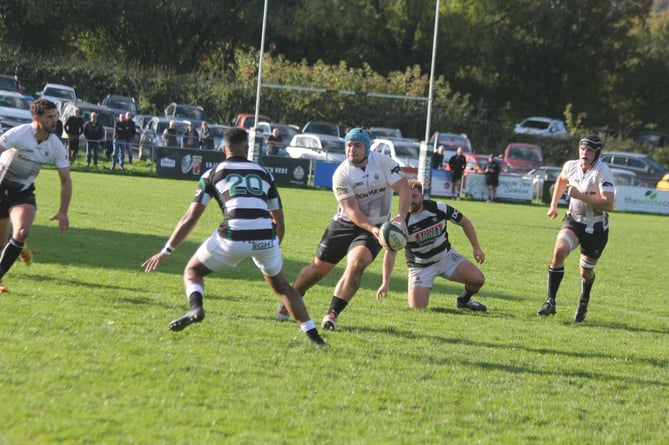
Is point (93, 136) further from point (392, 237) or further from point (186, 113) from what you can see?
point (392, 237)

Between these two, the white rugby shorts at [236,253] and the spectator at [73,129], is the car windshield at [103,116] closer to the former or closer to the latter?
the spectator at [73,129]

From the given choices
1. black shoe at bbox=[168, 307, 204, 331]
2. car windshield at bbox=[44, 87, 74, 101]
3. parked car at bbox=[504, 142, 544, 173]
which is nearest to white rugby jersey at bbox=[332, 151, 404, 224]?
black shoe at bbox=[168, 307, 204, 331]

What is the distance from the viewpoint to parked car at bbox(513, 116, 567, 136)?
54.4m

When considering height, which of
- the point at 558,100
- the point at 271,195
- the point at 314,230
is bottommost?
the point at 314,230

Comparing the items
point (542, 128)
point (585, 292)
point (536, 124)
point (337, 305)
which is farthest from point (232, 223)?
point (536, 124)

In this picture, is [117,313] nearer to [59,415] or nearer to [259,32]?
[59,415]

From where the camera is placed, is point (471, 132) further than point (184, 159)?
Yes

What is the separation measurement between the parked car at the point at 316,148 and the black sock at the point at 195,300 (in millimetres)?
28842

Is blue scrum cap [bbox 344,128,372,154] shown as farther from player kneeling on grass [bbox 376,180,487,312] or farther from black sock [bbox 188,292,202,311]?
black sock [bbox 188,292,202,311]

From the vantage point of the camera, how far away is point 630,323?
37.3 feet

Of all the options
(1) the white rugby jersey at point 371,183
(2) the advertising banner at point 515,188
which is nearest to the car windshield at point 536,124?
(2) the advertising banner at point 515,188

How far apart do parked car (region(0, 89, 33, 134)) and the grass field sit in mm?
22300

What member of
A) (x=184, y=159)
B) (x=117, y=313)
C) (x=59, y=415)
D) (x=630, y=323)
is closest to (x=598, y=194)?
(x=630, y=323)

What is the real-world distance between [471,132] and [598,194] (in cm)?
4332
